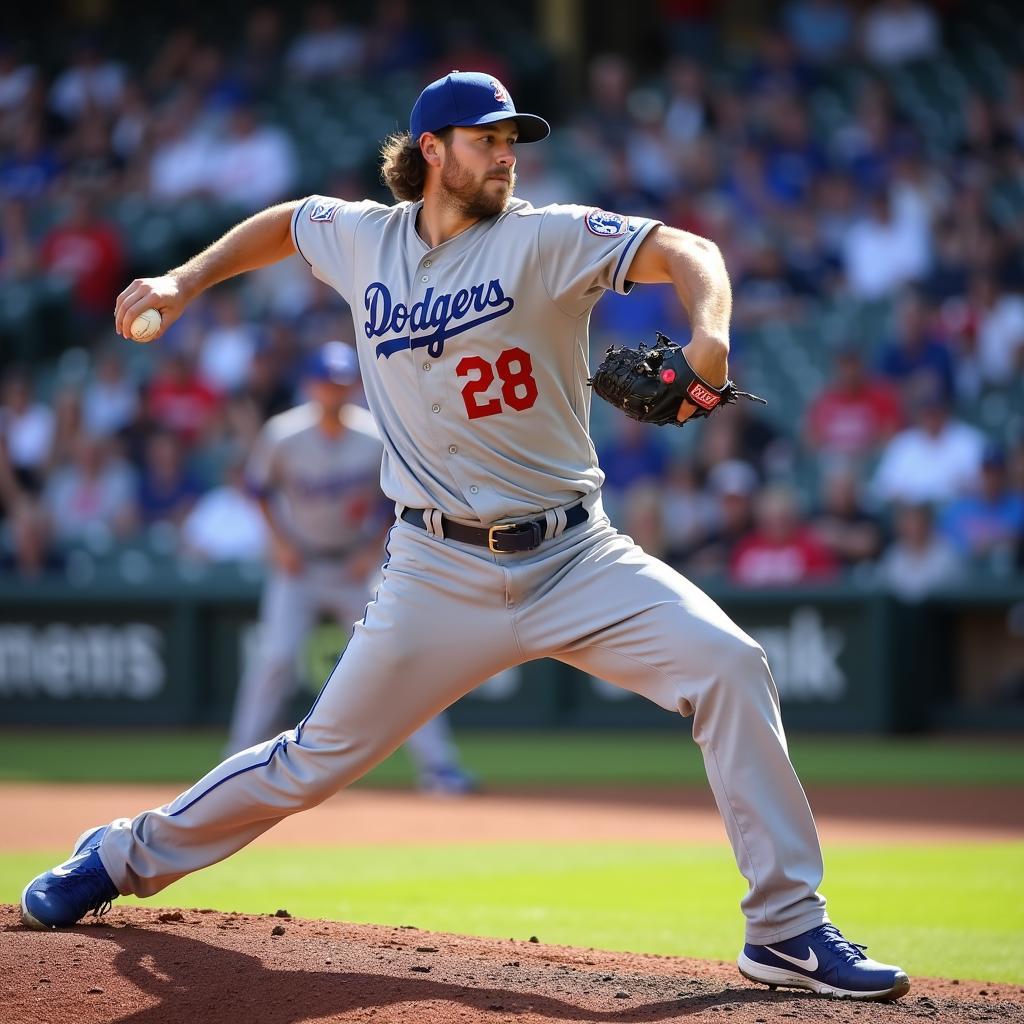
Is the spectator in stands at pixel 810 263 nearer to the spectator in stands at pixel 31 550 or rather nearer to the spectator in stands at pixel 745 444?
the spectator in stands at pixel 745 444

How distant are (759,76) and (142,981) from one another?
43.6 ft

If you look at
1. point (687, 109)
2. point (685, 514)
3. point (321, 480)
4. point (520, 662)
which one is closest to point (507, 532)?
point (520, 662)

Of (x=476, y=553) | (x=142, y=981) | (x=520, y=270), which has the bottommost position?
(x=142, y=981)

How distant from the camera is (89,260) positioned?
16547 mm

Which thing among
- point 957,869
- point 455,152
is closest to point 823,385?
point 957,869

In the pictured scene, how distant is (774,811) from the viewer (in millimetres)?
4074

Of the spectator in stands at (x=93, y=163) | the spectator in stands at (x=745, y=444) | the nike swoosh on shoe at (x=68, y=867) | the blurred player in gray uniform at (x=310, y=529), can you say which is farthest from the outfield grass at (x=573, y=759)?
the spectator in stands at (x=93, y=163)

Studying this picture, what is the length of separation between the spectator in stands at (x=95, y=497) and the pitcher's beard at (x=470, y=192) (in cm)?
1018

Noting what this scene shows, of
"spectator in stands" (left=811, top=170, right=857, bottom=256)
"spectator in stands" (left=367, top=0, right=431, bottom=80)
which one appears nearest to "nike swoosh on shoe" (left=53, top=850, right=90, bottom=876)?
"spectator in stands" (left=811, top=170, right=857, bottom=256)

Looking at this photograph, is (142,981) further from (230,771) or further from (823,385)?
(823,385)

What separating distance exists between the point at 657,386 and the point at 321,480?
5.68 meters

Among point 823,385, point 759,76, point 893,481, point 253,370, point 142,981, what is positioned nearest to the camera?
point 142,981

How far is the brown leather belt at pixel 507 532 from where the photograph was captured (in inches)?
169

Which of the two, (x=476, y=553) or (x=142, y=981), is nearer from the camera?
(x=142, y=981)
